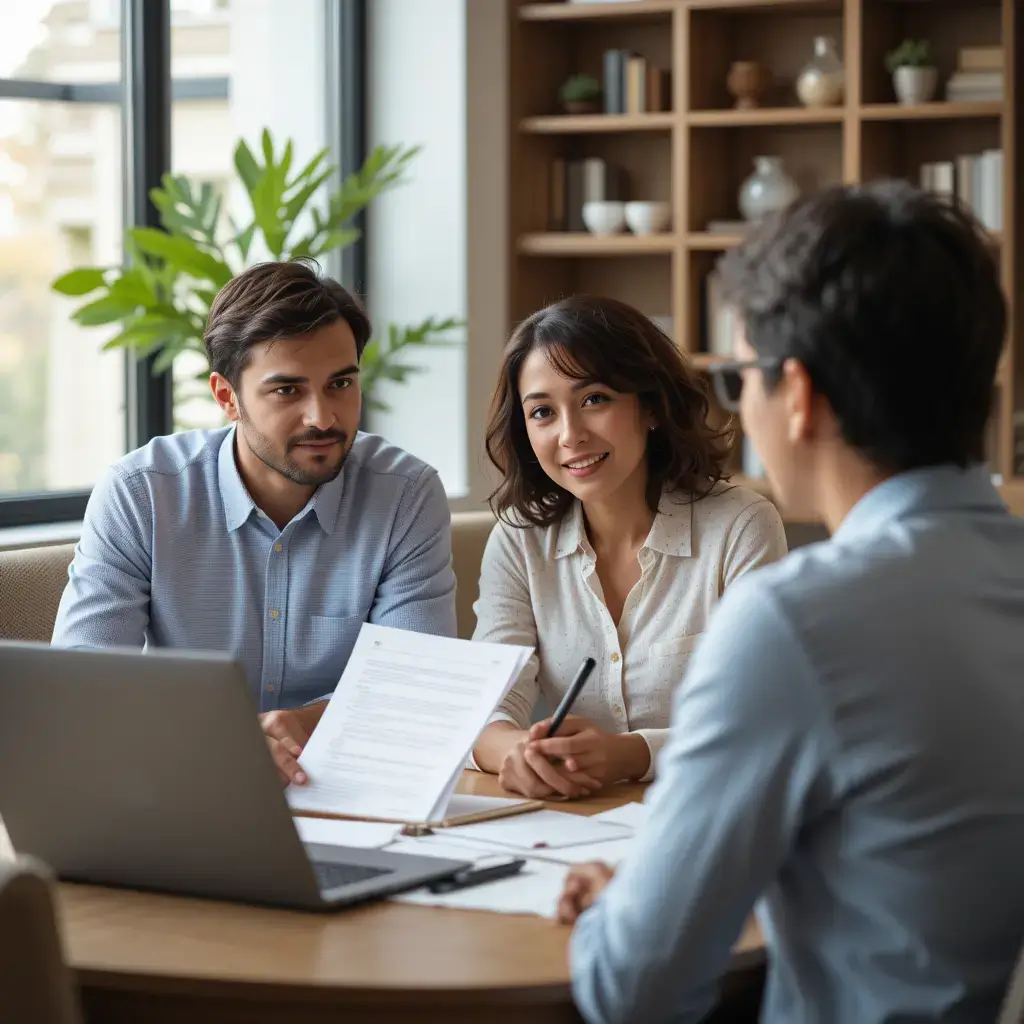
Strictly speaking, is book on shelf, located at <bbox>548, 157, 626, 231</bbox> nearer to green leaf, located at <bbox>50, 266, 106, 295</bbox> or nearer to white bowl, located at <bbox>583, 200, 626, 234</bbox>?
white bowl, located at <bbox>583, 200, 626, 234</bbox>

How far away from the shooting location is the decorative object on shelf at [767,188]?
433 centimetres

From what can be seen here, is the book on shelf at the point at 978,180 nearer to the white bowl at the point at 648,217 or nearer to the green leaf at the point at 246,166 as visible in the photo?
the white bowl at the point at 648,217

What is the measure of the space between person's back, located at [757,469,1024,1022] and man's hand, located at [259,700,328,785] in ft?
2.30

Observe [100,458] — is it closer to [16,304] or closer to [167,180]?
[16,304]

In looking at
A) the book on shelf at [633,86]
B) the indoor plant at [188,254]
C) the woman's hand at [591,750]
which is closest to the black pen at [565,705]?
the woman's hand at [591,750]

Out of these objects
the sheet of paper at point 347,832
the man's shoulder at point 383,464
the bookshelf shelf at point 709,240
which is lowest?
the sheet of paper at point 347,832

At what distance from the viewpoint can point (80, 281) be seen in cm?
338

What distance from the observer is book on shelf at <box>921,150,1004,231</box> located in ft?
13.5

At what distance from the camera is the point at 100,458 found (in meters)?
3.97

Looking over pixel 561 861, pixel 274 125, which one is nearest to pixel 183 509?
pixel 561 861

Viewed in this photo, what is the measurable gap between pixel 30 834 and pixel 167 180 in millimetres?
2398

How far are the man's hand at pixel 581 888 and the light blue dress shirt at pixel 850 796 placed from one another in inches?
7.5

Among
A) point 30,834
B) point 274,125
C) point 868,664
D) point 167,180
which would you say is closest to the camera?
point 868,664

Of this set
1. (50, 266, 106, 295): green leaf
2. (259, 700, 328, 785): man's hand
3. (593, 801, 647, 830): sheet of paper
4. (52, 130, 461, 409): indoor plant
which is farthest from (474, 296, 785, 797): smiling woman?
(50, 266, 106, 295): green leaf
